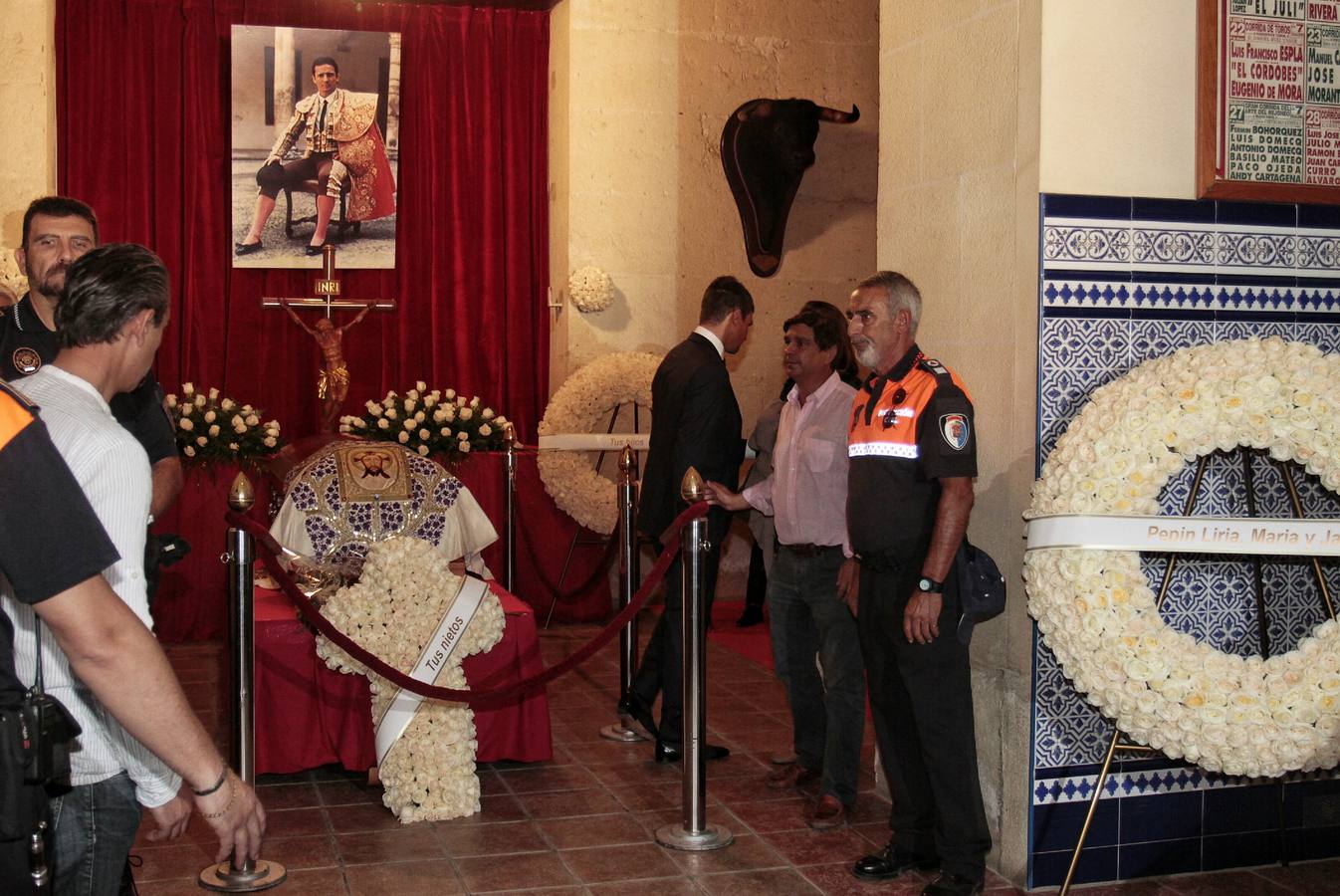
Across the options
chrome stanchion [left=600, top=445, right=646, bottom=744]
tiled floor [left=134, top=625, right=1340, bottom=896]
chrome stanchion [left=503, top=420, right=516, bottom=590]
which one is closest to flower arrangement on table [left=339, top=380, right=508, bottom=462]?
chrome stanchion [left=503, top=420, right=516, bottom=590]

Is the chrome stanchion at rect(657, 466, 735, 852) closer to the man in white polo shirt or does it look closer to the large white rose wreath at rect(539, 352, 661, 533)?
the man in white polo shirt

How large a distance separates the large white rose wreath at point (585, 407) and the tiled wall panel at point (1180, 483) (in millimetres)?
4645

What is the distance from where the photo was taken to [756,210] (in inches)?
392

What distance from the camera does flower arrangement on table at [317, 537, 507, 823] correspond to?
4898 millimetres

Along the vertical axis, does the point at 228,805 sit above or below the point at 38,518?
below

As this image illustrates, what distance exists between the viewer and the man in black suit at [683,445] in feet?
18.2

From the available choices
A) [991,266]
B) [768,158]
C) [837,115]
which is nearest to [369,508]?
[991,266]

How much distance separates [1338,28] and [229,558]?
388 cm

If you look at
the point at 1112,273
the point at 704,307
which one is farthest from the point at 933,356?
the point at 704,307

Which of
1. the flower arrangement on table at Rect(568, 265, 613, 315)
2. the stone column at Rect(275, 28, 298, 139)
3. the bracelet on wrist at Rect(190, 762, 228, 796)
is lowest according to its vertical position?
the bracelet on wrist at Rect(190, 762, 228, 796)

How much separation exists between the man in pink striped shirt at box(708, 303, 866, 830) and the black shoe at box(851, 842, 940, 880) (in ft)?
1.52

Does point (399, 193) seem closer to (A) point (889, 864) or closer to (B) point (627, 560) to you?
(B) point (627, 560)

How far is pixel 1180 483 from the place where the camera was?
4281 millimetres

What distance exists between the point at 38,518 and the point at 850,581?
320 cm
